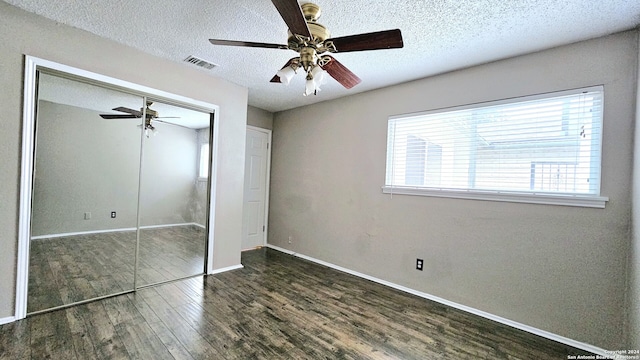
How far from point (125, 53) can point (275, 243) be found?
3.42 m

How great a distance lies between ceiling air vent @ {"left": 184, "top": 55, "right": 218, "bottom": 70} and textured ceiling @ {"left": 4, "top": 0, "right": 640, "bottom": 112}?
0.36 feet

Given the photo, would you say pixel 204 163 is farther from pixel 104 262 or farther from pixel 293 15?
pixel 293 15

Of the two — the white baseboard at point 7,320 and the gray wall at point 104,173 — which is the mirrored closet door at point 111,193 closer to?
the gray wall at point 104,173

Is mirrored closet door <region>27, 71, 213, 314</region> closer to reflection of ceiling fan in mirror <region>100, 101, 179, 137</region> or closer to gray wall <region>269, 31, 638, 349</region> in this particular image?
reflection of ceiling fan in mirror <region>100, 101, 179, 137</region>

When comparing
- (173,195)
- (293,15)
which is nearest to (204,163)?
(173,195)

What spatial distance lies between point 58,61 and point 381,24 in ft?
9.02

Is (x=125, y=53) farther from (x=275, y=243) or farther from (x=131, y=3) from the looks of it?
(x=275, y=243)

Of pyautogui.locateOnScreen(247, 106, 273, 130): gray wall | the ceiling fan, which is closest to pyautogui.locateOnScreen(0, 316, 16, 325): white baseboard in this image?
the ceiling fan

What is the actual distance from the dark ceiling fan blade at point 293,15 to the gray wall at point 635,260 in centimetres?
244

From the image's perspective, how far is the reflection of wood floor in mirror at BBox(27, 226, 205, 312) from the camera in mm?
2311

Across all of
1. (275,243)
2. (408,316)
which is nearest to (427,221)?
(408,316)

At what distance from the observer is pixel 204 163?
3.34 meters

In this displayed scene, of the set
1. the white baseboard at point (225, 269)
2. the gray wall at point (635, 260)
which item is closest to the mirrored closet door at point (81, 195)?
the white baseboard at point (225, 269)

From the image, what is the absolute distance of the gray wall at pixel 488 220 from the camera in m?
2.00
